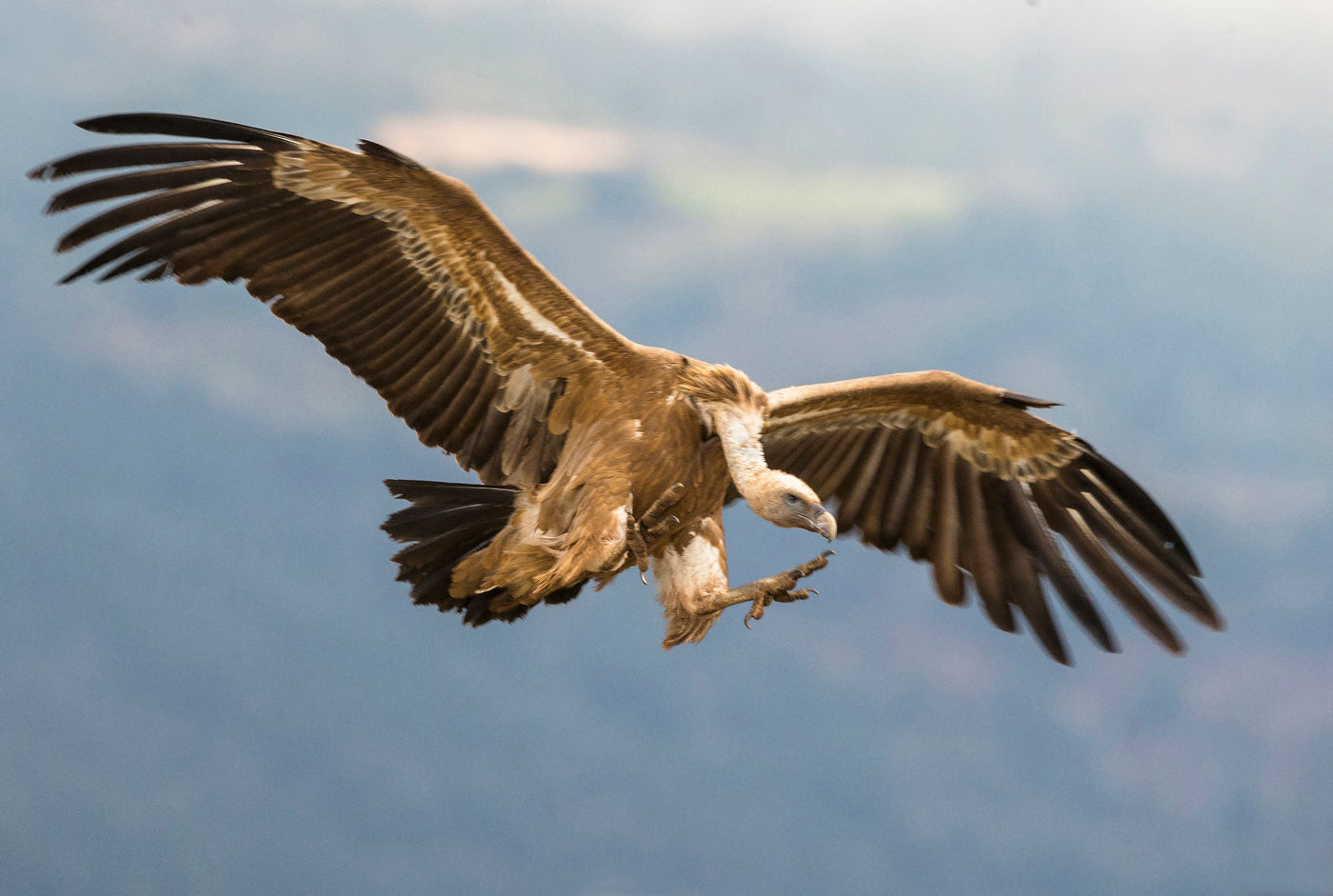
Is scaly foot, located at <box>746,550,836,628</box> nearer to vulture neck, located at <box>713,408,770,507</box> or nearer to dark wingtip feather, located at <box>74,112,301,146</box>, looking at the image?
vulture neck, located at <box>713,408,770,507</box>

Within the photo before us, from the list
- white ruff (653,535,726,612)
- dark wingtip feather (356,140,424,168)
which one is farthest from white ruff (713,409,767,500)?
dark wingtip feather (356,140,424,168)

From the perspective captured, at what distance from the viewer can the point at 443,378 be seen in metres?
6.85

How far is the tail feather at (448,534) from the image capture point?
6.36 metres

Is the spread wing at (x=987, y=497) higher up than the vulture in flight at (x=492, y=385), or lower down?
higher up

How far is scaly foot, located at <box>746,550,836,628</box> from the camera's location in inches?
230

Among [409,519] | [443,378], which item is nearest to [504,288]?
[443,378]

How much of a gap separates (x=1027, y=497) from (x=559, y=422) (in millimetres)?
2611

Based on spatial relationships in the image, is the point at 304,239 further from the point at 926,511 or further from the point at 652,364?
the point at 926,511

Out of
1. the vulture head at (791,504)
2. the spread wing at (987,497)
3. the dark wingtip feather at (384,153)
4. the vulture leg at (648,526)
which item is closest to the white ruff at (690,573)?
the vulture leg at (648,526)

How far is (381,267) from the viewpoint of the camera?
6.70 m

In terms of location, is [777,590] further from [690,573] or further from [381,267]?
[381,267]

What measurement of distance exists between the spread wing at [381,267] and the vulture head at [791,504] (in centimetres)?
96

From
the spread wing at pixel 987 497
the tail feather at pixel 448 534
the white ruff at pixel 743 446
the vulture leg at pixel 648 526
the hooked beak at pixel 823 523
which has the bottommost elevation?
the tail feather at pixel 448 534

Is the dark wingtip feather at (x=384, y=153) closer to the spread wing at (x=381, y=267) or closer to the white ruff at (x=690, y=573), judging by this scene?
the spread wing at (x=381, y=267)
